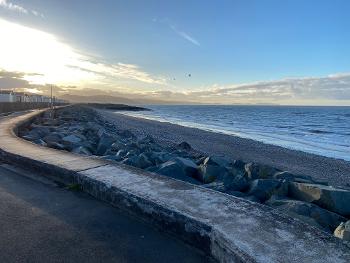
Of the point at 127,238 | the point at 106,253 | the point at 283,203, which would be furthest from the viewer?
the point at 283,203

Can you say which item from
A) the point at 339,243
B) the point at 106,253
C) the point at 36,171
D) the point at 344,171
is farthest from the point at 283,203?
the point at 344,171

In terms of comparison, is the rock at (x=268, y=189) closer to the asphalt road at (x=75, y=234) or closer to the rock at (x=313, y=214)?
the rock at (x=313, y=214)

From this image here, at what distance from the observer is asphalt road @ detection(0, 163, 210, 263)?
3008mm

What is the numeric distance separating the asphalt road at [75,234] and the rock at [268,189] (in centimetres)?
229

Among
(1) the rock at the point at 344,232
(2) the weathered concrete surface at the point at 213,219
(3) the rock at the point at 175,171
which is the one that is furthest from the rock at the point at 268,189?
(1) the rock at the point at 344,232

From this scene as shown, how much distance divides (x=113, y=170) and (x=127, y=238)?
6.88ft

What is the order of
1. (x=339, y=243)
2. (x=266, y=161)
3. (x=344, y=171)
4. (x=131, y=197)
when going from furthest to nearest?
(x=266, y=161) < (x=344, y=171) < (x=131, y=197) < (x=339, y=243)

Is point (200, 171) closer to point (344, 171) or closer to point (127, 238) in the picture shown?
point (127, 238)

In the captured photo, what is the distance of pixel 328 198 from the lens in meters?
4.84

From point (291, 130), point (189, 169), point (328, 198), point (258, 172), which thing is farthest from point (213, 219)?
point (291, 130)

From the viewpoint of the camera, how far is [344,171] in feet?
46.2

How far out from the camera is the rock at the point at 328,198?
188 inches

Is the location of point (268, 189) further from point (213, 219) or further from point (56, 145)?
point (56, 145)

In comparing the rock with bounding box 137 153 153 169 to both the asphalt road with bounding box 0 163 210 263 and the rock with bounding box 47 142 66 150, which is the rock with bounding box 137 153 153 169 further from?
the rock with bounding box 47 142 66 150
